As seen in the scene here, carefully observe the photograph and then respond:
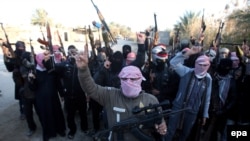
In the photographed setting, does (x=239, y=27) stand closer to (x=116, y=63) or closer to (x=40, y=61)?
(x=116, y=63)

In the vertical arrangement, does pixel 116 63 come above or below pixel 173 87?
above

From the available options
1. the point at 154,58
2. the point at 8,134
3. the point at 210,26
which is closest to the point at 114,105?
the point at 154,58

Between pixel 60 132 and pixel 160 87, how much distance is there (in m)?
2.30

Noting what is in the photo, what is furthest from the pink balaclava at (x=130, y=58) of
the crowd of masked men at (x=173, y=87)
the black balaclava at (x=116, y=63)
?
the black balaclava at (x=116, y=63)

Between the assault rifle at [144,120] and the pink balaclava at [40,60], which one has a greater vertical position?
the pink balaclava at [40,60]

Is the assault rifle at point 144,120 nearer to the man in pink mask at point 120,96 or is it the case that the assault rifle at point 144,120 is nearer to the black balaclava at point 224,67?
the man in pink mask at point 120,96

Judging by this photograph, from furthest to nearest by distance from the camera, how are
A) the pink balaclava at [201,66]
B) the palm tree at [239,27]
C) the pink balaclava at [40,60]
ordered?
the palm tree at [239,27], the pink balaclava at [40,60], the pink balaclava at [201,66]

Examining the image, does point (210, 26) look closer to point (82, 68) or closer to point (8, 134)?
point (8, 134)

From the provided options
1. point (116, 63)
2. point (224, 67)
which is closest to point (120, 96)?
point (116, 63)

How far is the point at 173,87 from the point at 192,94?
526 millimetres

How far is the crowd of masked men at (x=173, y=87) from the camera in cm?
368

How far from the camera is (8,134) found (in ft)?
17.5

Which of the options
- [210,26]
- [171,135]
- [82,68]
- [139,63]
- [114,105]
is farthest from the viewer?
[210,26]

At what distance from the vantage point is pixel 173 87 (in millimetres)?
4129
